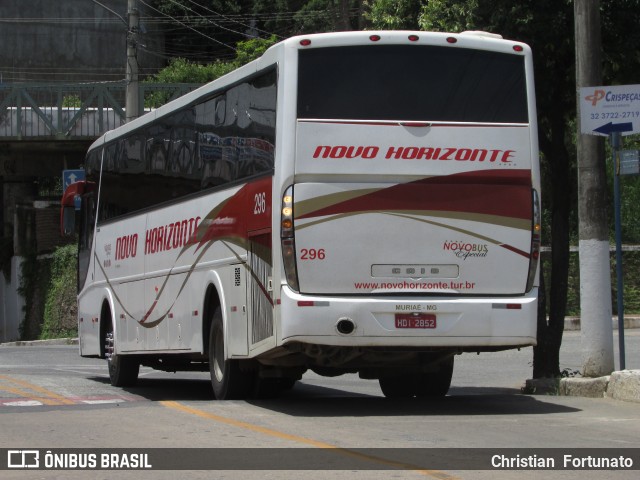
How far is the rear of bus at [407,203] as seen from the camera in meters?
11.7

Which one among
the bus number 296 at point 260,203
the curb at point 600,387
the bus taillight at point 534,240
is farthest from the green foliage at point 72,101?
the bus taillight at point 534,240

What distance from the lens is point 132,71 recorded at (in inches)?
1192

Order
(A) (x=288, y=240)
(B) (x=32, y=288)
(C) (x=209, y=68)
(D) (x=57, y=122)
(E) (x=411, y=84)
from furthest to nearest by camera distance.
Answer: (C) (x=209, y=68)
(B) (x=32, y=288)
(D) (x=57, y=122)
(E) (x=411, y=84)
(A) (x=288, y=240)

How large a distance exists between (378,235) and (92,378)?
8754mm

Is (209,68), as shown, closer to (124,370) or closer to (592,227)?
(124,370)

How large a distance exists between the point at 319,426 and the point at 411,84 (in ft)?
11.3

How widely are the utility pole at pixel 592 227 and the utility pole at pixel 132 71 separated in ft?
56.4

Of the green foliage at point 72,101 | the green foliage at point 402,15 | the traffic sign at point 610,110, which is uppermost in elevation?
the green foliage at point 72,101

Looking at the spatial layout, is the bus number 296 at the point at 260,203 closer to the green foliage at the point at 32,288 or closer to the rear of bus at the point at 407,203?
the rear of bus at the point at 407,203

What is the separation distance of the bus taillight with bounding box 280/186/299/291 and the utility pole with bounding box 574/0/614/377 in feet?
13.0

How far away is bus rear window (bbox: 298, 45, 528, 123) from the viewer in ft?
38.8

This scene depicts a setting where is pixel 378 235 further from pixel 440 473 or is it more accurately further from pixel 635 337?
pixel 635 337

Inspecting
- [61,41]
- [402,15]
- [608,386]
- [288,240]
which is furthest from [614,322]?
[61,41]

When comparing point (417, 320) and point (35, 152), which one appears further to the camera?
point (35, 152)
